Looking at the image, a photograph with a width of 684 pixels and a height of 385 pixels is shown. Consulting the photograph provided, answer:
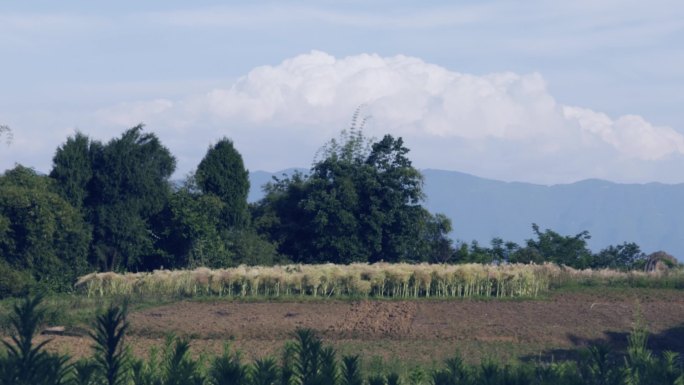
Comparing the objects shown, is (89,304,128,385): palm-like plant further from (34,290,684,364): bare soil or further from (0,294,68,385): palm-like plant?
(34,290,684,364): bare soil

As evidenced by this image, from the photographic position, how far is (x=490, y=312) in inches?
932

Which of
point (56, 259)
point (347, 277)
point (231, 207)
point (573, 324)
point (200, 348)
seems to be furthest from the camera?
point (231, 207)

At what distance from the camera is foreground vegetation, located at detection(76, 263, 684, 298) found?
2645cm

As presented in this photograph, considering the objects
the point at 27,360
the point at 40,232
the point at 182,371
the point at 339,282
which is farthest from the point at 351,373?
the point at 40,232

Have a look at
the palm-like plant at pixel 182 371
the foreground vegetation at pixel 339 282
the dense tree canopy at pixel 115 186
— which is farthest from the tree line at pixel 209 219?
the palm-like plant at pixel 182 371

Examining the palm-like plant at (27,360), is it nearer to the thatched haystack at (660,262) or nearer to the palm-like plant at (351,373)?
the palm-like plant at (351,373)

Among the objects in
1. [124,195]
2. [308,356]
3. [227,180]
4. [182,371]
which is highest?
[227,180]

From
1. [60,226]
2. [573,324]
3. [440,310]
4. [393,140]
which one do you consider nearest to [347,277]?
[440,310]

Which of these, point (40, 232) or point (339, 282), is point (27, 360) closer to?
point (339, 282)

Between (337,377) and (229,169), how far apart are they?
29847 millimetres

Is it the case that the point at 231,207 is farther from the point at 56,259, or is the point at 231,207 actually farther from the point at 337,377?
the point at 337,377

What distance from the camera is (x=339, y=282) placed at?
26562 mm

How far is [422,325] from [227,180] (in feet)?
47.9

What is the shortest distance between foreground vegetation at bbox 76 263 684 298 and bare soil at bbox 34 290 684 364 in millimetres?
1116
